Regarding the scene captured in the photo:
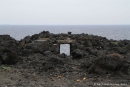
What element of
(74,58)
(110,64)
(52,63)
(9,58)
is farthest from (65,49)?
(110,64)

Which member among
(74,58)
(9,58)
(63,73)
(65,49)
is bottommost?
(74,58)

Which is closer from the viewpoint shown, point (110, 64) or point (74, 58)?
point (110, 64)

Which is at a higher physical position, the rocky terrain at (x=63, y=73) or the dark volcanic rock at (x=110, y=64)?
the dark volcanic rock at (x=110, y=64)

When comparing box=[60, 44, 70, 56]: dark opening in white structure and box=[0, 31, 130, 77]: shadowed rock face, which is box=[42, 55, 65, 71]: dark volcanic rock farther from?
box=[60, 44, 70, 56]: dark opening in white structure

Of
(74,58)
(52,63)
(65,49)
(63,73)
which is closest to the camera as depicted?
(63,73)

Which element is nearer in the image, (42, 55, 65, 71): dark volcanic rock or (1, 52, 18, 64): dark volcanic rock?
(42, 55, 65, 71): dark volcanic rock

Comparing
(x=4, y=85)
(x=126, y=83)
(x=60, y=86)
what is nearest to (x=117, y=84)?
(x=126, y=83)

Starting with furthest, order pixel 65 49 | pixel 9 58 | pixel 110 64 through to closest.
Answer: pixel 65 49, pixel 9 58, pixel 110 64

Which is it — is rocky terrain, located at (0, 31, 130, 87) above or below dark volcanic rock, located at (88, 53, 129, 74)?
below

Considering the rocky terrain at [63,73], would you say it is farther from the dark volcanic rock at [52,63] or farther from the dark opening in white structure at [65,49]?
the dark opening in white structure at [65,49]

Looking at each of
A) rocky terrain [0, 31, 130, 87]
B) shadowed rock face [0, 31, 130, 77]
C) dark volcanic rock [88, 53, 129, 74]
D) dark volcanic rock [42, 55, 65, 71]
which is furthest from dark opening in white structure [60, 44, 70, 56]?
dark volcanic rock [88, 53, 129, 74]

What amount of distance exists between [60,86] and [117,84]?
8.69 feet

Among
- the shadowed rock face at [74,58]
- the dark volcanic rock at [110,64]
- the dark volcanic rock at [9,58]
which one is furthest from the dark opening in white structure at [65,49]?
the dark volcanic rock at [110,64]

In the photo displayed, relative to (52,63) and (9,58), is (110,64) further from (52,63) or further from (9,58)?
(9,58)
